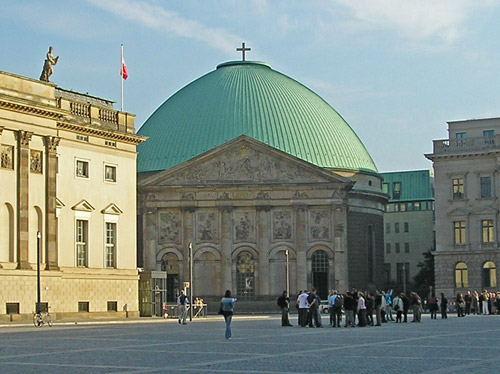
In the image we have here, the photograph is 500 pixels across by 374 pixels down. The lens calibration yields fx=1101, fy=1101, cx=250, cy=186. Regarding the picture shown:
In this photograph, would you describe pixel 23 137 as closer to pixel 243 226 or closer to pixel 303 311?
pixel 303 311

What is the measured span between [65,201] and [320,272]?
4433 centimetres

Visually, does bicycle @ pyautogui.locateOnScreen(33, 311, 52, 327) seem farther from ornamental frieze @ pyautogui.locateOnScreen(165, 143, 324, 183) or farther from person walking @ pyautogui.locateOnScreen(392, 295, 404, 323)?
ornamental frieze @ pyautogui.locateOnScreen(165, 143, 324, 183)

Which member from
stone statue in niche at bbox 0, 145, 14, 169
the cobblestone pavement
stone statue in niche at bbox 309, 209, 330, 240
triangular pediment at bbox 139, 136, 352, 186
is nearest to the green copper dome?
triangular pediment at bbox 139, 136, 352, 186

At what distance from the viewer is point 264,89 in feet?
387

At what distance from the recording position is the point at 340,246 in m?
105

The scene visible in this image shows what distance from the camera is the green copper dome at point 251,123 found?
4451 inches

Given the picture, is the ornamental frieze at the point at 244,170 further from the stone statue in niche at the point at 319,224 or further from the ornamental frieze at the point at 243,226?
the ornamental frieze at the point at 243,226

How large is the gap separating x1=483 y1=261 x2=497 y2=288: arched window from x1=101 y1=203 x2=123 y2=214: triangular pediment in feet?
123

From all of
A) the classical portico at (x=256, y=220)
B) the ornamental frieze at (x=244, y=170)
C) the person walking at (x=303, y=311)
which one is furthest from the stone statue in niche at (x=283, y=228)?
the person walking at (x=303, y=311)

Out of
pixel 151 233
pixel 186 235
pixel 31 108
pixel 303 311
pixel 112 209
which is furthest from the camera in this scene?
pixel 151 233

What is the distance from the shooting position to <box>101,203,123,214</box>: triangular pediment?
68844mm

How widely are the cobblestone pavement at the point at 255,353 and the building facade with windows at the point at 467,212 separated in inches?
2225

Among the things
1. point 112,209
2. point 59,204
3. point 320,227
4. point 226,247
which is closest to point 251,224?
point 226,247

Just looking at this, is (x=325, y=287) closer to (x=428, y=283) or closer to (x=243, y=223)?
(x=243, y=223)
